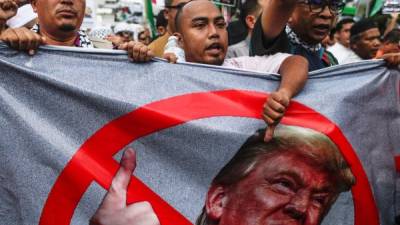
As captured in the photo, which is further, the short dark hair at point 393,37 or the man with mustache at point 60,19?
the short dark hair at point 393,37

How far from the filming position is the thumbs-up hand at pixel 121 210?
2732 millimetres

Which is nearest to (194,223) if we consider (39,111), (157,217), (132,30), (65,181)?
(157,217)

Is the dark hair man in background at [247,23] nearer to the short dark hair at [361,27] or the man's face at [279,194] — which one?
the man's face at [279,194]

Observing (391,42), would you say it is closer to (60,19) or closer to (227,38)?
(227,38)

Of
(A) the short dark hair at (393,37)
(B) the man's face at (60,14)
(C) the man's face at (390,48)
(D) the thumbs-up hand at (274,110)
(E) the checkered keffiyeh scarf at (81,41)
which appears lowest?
(C) the man's face at (390,48)

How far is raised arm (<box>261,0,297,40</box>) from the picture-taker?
9.84ft

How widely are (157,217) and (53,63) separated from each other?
0.84 m

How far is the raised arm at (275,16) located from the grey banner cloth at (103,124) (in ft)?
1.05

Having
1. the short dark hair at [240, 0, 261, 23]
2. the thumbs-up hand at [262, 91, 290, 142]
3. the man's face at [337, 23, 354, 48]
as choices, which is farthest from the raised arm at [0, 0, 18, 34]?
the man's face at [337, 23, 354, 48]

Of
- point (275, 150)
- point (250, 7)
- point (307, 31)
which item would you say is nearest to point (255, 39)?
point (307, 31)

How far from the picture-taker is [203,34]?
3.30m

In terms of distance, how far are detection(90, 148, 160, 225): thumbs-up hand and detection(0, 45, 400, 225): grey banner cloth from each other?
0.14ft

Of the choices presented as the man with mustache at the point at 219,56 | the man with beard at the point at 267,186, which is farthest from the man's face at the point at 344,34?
the man with beard at the point at 267,186

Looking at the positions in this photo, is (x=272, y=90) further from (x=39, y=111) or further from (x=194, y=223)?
(x=39, y=111)
